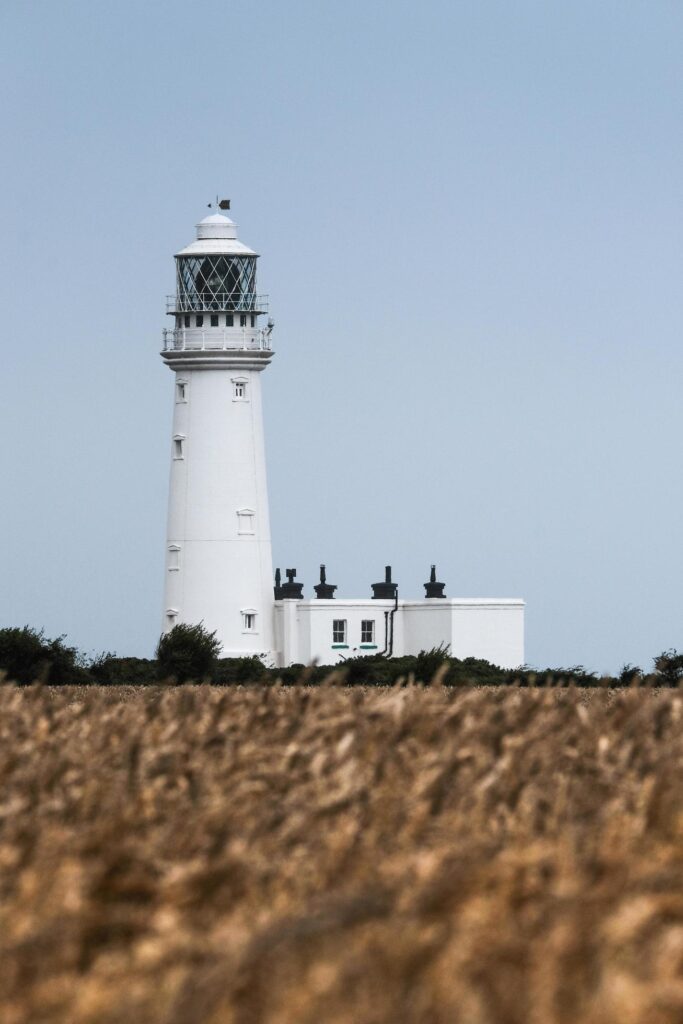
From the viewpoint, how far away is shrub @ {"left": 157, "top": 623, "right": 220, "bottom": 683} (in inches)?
1934

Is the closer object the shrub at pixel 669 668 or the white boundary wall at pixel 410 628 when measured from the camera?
the shrub at pixel 669 668

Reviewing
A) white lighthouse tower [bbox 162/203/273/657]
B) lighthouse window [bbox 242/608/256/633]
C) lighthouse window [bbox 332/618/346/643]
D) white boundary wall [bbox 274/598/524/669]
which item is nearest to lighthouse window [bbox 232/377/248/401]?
white lighthouse tower [bbox 162/203/273/657]

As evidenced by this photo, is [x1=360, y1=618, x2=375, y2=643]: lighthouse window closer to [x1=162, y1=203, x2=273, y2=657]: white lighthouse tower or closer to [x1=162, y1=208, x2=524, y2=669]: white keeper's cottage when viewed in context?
[x1=162, y1=208, x2=524, y2=669]: white keeper's cottage

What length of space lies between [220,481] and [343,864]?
70.7m

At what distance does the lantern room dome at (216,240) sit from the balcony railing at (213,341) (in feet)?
10.4

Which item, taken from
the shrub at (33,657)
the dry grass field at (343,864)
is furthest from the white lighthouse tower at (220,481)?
the dry grass field at (343,864)

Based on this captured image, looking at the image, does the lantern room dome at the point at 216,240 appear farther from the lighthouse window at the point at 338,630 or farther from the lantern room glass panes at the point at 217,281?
the lighthouse window at the point at 338,630

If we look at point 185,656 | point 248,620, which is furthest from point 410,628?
point 185,656

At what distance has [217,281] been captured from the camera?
3228 inches

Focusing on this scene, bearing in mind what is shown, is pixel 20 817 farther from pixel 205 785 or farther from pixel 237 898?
pixel 237 898

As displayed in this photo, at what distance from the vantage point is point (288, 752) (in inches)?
367

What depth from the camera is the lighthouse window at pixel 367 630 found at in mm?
80812

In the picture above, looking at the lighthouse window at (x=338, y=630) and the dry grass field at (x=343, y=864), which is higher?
the lighthouse window at (x=338, y=630)

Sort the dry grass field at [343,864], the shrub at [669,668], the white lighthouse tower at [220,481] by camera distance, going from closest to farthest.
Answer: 1. the dry grass field at [343,864]
2. the shrub at [669,668]
3. the white lighthouse tower at [220,481]
